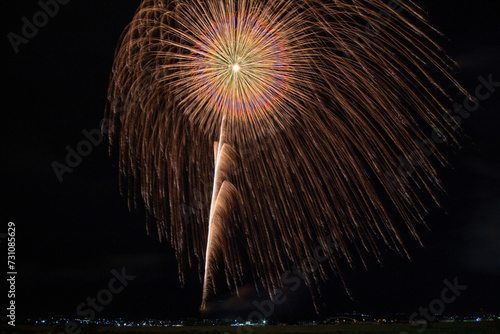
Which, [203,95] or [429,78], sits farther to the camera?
[203,95]

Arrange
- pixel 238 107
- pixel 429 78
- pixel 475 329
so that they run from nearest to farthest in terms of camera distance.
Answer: pixel 429 78, pixel 238 107, pixel 475 329

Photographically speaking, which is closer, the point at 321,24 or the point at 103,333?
the point at 321,24

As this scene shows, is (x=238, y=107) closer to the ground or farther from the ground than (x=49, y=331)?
farther from the ground

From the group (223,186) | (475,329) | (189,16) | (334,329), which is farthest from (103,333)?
(475,329)

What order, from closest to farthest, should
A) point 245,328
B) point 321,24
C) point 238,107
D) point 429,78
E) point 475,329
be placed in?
point 429,78
point 321,24
point 238,107
point 245,328
point 475,329

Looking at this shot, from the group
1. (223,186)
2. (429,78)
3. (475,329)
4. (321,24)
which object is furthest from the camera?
(475,329)

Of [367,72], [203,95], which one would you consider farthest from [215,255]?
[367,72]

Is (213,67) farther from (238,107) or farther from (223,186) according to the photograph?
(223,186)

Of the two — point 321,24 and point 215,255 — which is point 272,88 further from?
point 215,255

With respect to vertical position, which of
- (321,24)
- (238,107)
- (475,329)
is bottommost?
(475,329)
